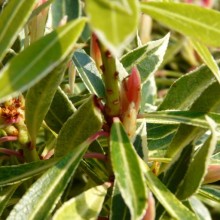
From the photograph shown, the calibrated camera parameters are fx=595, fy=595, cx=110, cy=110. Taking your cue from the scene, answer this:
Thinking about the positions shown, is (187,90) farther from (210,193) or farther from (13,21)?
(13,21)

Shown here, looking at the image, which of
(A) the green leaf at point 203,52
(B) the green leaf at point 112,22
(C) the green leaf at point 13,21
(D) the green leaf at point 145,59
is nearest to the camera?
(B) the green leaf at point 112,22

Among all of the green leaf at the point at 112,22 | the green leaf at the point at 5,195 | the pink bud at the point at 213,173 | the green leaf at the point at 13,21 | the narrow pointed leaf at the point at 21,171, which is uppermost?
the green leaf at the point at 112,22

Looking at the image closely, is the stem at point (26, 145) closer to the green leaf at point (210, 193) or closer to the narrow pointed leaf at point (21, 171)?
the narrow pointed leaf at point (21, 171)

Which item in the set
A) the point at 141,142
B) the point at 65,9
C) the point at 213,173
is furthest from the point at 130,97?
the point at 65,9

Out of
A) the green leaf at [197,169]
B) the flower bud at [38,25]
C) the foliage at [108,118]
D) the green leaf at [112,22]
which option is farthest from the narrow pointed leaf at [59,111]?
the green leaf at [112,22]

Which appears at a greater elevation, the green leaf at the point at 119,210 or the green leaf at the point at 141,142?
the green leaf at the point at 141,142

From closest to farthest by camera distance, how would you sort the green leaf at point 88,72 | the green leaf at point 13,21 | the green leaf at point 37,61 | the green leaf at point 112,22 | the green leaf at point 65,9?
the green leaf at point 112,22
the green leaf at point 37,61
the green leaf at point 13,21
the green leaf at point 88,72
the green leaf at point 65,9

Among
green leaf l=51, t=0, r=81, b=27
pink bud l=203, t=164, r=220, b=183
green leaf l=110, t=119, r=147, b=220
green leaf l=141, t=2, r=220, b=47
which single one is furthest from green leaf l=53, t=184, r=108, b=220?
green leaf l=51, t=0, r=81, b=27
